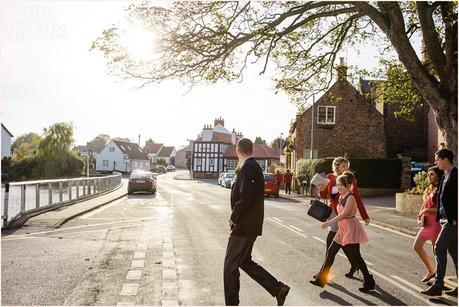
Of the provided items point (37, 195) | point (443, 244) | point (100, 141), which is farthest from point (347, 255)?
point (100, 141)

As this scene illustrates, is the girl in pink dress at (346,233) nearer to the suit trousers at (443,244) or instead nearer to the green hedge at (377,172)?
the suit trousers at (443,244)

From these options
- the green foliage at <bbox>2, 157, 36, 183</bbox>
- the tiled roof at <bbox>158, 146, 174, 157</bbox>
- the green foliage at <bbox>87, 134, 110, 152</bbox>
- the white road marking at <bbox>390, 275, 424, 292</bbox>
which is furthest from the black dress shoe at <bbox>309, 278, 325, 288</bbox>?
the tiled roof at <bbox>158, 146, 174, 157</bbox>

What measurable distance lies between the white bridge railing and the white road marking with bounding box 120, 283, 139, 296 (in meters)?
7.01

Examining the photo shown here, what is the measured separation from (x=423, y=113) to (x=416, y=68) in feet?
115

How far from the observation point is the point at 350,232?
23.1ft

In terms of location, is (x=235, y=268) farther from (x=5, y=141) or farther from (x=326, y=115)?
(x=5, y=141)

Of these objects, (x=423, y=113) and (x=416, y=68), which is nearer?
(x=416, y=68)

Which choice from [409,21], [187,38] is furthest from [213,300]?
[409,21]

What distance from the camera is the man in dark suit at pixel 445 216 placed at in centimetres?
642

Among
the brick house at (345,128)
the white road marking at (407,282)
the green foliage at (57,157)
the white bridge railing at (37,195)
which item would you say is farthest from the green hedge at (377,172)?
the green foliage at (57,157)

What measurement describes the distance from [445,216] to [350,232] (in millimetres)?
1308

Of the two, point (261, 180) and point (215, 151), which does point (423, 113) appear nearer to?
point (261, 180)

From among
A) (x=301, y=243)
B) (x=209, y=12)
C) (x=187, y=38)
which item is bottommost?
(x=301, y=243)

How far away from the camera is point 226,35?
14.1 m
